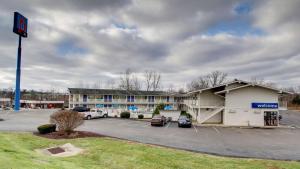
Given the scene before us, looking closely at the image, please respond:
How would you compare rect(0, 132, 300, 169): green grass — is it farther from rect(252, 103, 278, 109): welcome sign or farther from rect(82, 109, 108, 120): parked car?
rect(252, 103, 278, 109): welcome sign

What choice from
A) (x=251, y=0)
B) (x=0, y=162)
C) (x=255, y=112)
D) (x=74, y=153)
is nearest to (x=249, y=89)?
(x=255, y=112)

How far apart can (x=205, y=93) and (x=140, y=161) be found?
24717 millimetres

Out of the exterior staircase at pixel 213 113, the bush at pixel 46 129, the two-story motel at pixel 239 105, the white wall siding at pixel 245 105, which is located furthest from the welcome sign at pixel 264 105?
the bush at pixel 46 129

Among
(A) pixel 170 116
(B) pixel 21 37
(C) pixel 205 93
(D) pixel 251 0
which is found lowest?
(A) pixel 170 116

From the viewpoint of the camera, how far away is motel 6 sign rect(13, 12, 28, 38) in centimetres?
3797

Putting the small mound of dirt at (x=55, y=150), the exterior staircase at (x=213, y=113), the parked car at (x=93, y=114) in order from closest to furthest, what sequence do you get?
the small mound of dirt at (x=55, y=150), the exterior staircase at (x=213, y=113), the parked car at (x=93, y=114)

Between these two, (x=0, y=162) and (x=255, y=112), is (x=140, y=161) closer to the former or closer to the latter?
(x=0, y=162)

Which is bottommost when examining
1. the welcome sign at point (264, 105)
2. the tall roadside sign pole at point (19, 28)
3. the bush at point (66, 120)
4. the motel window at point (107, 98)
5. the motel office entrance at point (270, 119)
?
the motel office entrance at point (270, 119)

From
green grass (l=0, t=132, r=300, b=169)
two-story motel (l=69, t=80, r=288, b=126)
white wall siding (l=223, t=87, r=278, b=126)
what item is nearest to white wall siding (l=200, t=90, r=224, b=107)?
two-story motel (l=69, t=80, r=288, b=126)

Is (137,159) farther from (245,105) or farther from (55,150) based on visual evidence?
(245,105)

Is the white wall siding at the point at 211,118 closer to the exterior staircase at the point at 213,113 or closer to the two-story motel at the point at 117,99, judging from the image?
the exterior staircase at the point at 213,113

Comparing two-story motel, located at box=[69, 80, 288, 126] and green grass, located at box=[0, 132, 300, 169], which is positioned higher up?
two-story motel, located at box=[69, 80, 288, 126]

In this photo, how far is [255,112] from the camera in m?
30.0

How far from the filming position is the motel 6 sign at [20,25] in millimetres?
37969
